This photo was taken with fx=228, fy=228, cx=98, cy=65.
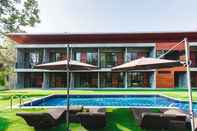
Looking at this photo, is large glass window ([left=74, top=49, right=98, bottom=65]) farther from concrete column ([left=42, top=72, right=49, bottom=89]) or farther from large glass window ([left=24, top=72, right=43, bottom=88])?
large glass window ([left=24, top=72, right=43, bottom=88])

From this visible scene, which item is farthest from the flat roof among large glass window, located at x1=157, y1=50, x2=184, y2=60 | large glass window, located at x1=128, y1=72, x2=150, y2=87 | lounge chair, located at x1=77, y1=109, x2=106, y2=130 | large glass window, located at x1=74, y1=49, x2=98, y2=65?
lounge chair, located at x1=77, y1=109, x2=106, y2=130

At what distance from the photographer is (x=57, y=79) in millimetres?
30578

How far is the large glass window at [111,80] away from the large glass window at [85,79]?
1.05 m

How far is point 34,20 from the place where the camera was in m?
21.1

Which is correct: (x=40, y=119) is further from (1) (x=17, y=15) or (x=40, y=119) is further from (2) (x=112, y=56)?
(2) (x=112, y=56)

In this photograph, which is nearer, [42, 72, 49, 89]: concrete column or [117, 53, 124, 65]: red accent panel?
[42, 72, 49, 89]: concrete column

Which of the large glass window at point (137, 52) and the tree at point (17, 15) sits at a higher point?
the tree at point (17, 15)

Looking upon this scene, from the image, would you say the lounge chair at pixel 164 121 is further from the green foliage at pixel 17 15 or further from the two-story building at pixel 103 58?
the two-story building at pixel 103 58

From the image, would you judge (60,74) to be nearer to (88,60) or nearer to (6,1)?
(88,60)

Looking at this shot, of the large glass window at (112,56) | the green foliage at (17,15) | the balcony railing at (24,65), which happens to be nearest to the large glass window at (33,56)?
the balcony railing at (24,65)

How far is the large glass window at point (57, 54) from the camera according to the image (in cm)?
3097

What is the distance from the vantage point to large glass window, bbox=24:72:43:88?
30.9 metres

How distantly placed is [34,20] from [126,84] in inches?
557

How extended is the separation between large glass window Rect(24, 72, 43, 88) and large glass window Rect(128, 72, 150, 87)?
1206 centimetres
